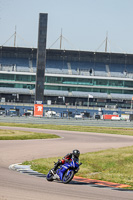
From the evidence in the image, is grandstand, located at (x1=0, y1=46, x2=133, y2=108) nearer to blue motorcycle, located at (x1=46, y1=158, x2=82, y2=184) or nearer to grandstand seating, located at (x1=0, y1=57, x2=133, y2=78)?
grandstand seating, located at (x1=0, y1=57, x2=133, y2=78)

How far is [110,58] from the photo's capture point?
128 m

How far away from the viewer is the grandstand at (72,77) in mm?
124188

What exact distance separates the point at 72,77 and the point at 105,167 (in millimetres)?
102695

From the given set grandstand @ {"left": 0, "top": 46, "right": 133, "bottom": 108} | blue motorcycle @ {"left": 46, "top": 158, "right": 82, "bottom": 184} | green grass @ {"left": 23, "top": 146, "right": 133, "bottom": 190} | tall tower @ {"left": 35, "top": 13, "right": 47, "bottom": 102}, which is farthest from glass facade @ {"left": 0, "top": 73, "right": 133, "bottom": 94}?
blue motorcycle @ {"left": 46, "top": 158, "right": 82, "bottom": 184}

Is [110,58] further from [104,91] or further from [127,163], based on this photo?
[127,163]

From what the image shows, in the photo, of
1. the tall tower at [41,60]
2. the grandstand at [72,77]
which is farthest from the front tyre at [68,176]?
the grandstand at [72,77]

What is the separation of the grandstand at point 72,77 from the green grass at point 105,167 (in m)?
96.8

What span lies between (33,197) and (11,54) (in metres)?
117

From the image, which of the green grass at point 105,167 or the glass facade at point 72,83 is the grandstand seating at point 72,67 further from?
the green grass at point 105,167

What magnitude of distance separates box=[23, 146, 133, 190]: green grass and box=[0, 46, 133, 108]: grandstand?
9676 centimetres

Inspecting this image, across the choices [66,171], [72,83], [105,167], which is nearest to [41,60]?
[72,83]

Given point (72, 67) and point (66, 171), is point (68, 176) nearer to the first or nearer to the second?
point (66, 171)

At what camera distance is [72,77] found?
125m

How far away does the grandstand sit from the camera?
124188 millimetres
